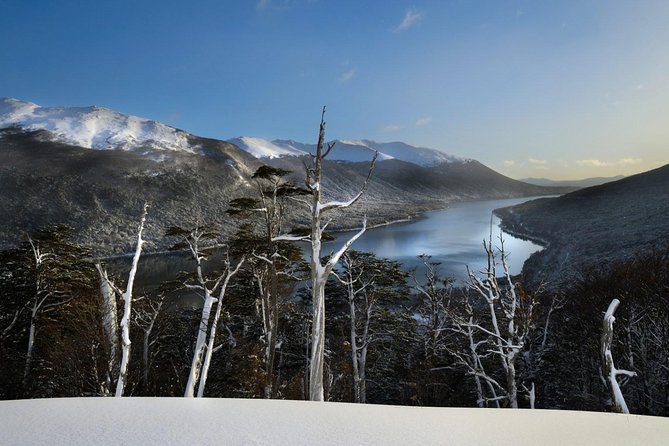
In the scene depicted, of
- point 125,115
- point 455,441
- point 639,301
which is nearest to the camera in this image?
point 455,441

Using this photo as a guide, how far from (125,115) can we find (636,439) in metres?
161

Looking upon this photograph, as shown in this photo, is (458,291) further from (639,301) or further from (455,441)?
(455,441)

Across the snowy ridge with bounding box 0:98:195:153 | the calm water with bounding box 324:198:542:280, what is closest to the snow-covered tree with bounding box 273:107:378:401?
the calm water with bounding box 324:198:542:280

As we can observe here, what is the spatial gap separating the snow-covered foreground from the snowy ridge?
12068cm

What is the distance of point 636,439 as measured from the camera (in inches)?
124

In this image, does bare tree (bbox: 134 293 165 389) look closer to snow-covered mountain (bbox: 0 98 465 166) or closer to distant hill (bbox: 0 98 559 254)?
distant hill (bbox: 0 98 559 254)

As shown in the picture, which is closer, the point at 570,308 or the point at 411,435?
the point at 411,435

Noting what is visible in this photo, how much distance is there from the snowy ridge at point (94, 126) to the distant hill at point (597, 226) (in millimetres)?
107735

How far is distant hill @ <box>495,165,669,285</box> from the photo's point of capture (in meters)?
33.1

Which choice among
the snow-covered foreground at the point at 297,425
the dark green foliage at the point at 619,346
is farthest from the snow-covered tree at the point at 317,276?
the dark green foliage at the point at 619,346

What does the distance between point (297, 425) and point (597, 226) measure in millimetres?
61676

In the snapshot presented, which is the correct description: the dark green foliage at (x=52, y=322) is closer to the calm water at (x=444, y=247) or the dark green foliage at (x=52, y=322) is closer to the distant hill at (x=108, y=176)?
the distant hill at (x=108, y=176)

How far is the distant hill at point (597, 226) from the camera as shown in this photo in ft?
109

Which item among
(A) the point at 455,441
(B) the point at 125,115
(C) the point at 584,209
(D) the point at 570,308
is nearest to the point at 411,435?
(A) the point at 455,441
